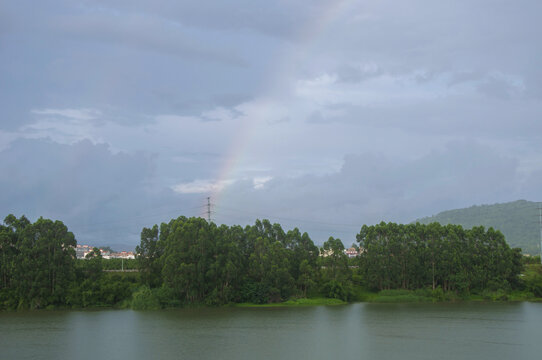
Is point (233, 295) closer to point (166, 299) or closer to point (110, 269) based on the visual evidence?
point (166, 299)

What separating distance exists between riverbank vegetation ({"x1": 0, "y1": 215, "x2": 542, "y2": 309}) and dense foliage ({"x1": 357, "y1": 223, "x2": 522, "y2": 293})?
0.15 metres

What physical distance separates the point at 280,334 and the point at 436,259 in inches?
1589

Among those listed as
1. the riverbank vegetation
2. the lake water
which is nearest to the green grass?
the riverbank vegetation

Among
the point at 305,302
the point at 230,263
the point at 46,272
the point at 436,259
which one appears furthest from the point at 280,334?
the point at 436,259

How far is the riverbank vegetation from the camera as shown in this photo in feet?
223

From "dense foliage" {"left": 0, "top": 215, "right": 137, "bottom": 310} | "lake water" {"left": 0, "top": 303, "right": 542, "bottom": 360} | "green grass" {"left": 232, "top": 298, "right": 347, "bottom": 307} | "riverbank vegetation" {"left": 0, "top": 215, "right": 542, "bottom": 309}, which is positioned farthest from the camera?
"green grass" {"left": 232, "top": 298, "right": 347, "bottom": 307}

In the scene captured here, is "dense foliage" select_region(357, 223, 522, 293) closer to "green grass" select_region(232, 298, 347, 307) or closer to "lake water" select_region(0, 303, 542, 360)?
"green grass" select_region(232, 298, 347, 307)

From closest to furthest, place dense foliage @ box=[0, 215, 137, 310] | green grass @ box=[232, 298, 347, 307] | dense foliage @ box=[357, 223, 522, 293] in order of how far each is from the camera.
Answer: dense foliage @ box=[0, 215, 137, 310] → green grass @ box=[232, 298, 347, 307] → dense foliage @ box=[357, 223, 522, 293]

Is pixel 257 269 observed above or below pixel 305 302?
above

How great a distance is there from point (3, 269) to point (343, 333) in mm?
46724

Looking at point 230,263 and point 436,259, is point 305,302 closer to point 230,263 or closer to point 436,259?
point 230,263

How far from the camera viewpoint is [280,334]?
44.1m

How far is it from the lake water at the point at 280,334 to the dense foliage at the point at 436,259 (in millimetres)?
11997

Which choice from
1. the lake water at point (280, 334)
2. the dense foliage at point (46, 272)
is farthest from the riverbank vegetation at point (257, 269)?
the lake water at point (280, 334)
